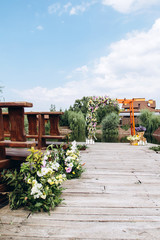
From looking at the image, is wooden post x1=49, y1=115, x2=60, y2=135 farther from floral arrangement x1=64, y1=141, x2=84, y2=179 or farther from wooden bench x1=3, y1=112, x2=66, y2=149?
floral arrangement x1=64, y1=141, x2=84, y2=179

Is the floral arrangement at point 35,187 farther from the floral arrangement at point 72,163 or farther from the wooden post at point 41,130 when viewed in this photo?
the wooden post at point 41,130

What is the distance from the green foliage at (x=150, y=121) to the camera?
2458 cm

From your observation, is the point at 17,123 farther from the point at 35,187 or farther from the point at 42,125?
the point at 42,125

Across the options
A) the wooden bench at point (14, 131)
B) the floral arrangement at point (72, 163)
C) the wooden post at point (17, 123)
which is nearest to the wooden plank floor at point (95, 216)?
the floral arrangement at point (72, 163)

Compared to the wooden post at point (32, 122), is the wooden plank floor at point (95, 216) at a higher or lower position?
lower

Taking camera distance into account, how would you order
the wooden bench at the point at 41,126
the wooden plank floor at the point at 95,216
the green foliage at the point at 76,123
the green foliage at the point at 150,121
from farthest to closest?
the green foliage at the point at 150,121 < the green foliage at the point at 76,123 < the wooden bench at the point at 41,126 < the wooden plank floor at the point at 95,216

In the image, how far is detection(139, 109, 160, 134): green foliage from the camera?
24578mm

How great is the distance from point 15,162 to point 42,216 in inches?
28.7

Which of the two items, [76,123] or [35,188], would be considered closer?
[35,188]

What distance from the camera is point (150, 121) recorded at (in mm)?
24844

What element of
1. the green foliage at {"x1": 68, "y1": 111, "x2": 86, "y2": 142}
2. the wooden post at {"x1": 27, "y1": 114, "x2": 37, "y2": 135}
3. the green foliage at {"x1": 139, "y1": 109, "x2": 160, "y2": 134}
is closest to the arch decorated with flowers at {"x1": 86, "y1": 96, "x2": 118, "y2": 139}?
the wooden post at {"x1": 27, "y1": 114, "x2": 37, "y2": 135}

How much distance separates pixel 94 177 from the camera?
3.11 meters

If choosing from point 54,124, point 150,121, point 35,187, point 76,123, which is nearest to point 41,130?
point 54,124

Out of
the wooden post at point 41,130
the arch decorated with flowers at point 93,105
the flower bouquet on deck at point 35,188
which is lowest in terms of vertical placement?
the flower bouquet on deck at point 35,188
